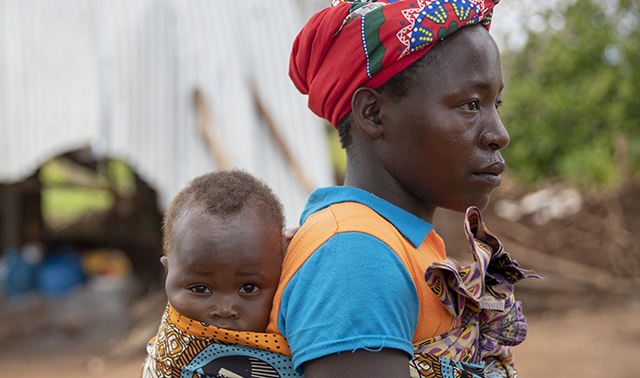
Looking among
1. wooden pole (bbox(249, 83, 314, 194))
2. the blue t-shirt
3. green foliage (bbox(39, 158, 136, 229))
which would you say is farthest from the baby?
green foliage (bbox(39, 158, 136, 229))

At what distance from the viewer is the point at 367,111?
130 centimetres

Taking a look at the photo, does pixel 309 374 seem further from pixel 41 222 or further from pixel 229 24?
pixel 41 222

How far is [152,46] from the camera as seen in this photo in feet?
19.3

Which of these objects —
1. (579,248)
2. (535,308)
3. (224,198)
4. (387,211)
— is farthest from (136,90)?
(579,248)

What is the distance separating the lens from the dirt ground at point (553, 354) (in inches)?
233

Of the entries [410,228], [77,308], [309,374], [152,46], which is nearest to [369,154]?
[410,228]

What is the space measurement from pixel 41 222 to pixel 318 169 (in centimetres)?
601

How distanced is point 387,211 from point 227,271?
1.27ft

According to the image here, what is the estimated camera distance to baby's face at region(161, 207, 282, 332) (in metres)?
1.21

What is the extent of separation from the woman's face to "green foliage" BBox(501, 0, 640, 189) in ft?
34.6

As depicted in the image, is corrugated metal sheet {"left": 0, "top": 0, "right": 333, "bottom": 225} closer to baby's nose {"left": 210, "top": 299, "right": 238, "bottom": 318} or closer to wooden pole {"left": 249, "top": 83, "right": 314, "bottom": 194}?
wooden pole {"left": 249, "top": 83, "right": 314, "bottom": 194}

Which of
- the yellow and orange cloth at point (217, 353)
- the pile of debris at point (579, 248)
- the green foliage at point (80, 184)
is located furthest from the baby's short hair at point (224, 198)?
the green foliage at point (80, 184)

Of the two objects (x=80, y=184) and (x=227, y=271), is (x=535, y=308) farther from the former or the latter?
(x=80, y=184)

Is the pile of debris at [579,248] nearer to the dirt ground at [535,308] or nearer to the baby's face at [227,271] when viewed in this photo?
the dirt ground at [535,308]
